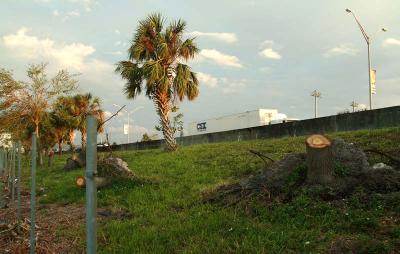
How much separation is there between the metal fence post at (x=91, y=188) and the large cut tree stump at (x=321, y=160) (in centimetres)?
509

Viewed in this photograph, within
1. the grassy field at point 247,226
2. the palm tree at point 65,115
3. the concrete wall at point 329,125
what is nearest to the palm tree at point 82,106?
the palm tree at point 65,115

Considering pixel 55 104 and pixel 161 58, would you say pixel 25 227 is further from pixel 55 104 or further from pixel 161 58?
pixel 55 104

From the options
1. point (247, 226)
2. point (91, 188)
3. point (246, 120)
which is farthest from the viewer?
point (246, 120)

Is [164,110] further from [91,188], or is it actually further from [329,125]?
[91,188]

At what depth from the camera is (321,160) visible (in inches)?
301

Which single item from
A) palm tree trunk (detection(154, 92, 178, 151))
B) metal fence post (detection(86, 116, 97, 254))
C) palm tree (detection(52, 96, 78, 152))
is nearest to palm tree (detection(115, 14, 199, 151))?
palm tree trunk (detection(154, 92, 178, 151))

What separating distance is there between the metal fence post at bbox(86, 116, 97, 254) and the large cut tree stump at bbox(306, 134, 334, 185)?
201 inches

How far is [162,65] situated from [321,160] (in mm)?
19168

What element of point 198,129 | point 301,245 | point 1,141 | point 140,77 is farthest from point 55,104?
point 301,245

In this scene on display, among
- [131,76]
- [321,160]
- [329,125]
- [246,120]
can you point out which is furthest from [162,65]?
[246,120]

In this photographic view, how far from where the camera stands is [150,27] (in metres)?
26.0

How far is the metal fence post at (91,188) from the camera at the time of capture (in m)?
3.24

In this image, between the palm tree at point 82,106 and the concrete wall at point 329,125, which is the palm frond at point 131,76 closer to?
the concrete wall at point 329,125

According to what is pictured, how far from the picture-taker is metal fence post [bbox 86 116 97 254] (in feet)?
10.6
